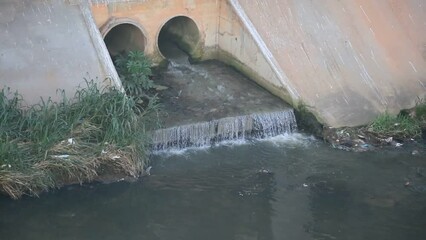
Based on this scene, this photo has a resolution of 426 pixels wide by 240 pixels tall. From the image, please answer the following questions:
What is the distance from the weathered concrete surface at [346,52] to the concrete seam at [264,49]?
22 millimetres

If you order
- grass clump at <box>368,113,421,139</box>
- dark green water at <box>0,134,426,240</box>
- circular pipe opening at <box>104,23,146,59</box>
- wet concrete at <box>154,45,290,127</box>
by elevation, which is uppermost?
circular pipe opening at <box>104,23,146,59</box>

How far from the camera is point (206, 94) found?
14961 mm

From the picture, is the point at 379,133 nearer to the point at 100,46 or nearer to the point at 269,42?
Answer: the point at 269,42

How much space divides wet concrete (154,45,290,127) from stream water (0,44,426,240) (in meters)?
0.05

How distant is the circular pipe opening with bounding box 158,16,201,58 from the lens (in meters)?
16.4

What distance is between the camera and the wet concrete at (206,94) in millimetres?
14227

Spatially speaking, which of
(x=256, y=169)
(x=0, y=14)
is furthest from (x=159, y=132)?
(x=0, y=14)

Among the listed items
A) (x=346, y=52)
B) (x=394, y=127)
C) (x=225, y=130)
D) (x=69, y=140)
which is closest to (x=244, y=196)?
(x=225, y=130)

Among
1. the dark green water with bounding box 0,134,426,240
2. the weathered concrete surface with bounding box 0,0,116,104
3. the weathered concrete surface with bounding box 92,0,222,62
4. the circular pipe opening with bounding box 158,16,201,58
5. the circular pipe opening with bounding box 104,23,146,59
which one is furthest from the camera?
the circular pipe opening with bounding box 158,16,201,58

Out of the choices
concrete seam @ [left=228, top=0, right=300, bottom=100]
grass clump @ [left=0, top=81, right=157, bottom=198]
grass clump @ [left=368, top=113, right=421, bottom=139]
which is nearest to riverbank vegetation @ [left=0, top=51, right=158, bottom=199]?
grass clump @ [left=0, top=81, right=157, bottom=198]

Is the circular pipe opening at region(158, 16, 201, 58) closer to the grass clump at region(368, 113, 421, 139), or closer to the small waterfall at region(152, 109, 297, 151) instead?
the small waterfall at region(152, 109, 297, 151)

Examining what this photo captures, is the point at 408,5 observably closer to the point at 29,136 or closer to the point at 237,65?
the point at 237,65

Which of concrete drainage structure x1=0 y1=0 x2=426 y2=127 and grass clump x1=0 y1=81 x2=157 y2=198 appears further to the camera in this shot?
concrete drainage structure x1=0 y1=0 x2=426 y2=127

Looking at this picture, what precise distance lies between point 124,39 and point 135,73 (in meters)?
1.94
